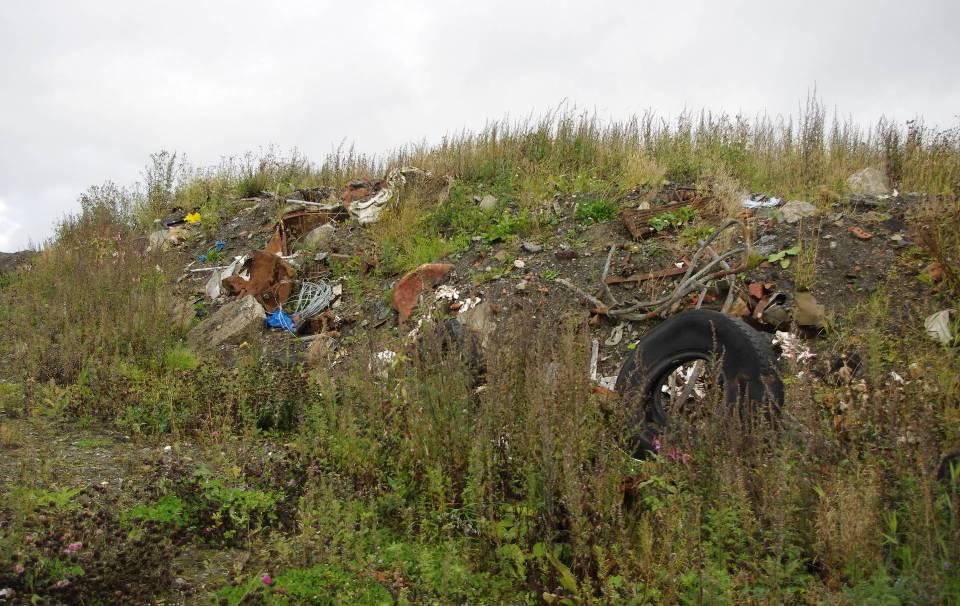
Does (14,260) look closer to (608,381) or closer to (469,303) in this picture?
(469,303)

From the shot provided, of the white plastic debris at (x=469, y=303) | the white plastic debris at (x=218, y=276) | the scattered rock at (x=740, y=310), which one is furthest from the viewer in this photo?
the white plastic debris at (x=218, y=276)

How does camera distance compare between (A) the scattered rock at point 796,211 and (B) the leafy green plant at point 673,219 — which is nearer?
(A) the scattered rock at point 796,211

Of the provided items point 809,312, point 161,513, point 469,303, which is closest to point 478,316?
point 469,303

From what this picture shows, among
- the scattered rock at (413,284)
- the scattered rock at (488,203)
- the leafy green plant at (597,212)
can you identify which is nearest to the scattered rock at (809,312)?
the leafy green plant at (597,212)

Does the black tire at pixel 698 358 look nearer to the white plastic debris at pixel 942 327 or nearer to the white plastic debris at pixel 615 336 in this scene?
the white plastic debris at pixel 615 336

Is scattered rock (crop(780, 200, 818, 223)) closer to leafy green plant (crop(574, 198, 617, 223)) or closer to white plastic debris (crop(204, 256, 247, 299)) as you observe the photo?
leafy green plant (crop(574, 198, 617, 223))

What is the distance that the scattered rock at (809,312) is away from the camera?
545 centimetres

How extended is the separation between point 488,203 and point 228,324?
3.98 m

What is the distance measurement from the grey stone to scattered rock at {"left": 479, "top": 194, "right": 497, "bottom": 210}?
235cm

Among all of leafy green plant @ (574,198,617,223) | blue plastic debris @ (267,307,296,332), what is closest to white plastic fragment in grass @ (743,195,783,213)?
leafy green plant @ (574,198,617,223)

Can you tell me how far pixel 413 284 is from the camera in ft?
25.9

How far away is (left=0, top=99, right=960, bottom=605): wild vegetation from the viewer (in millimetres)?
2471

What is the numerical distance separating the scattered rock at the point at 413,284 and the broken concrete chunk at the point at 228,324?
1641mm

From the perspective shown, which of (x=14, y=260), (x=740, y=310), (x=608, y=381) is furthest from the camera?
(x=14, y=260)
